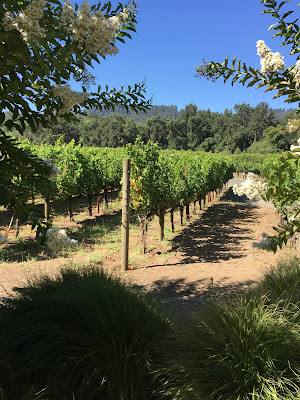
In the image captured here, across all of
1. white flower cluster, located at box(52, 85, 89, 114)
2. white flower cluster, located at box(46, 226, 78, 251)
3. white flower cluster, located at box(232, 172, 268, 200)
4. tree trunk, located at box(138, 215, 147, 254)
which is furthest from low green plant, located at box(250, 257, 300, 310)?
tree trunk, located at box(138, 215, 147, 254)

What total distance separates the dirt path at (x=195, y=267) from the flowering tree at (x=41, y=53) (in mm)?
2241

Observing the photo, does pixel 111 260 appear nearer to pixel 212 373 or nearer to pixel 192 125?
pixel 212 373

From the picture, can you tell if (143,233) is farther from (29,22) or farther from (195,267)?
(29,22)

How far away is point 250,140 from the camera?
281 feet

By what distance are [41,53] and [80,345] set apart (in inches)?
89.4

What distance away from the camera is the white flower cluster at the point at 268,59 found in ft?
5.58

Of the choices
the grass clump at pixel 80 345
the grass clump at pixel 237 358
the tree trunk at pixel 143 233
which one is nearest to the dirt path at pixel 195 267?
the tree trunk at pixel 143 233

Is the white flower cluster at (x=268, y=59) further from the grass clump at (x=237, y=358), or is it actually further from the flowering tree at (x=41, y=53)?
the grass clump at (x=237, y=358)

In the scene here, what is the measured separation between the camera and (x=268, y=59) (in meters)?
1.73

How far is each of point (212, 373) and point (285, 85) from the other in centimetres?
211

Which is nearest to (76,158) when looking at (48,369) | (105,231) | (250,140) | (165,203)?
(105,231)

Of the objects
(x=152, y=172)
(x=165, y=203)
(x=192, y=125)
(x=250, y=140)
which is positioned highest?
(x=192, y=125)

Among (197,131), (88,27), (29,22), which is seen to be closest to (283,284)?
(88,27)

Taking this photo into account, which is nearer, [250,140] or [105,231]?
[105,231]
